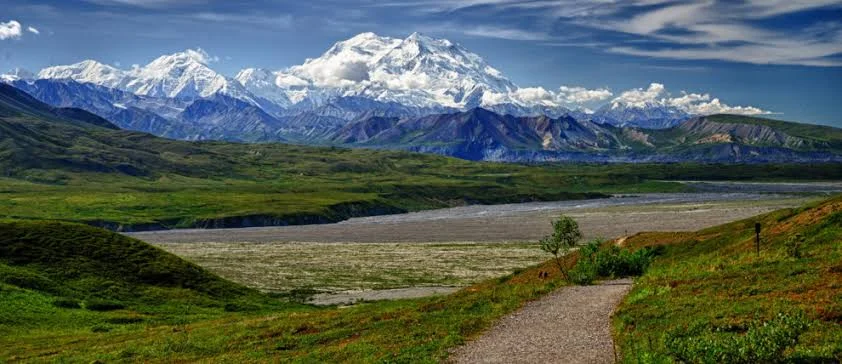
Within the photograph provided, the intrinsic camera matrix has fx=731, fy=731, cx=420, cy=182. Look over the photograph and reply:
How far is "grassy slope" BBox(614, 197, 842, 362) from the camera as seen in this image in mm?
25609

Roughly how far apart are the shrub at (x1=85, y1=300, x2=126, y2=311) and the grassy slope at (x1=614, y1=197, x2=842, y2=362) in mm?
56026

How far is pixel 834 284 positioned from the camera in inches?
1304

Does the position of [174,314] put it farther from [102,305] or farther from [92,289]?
[92,289]

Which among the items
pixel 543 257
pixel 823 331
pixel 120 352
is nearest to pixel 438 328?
pixel 823 331

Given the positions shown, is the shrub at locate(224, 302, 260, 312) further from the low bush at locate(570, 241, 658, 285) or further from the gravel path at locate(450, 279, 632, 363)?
the gravel path at locate(450, 279, 632, 363)

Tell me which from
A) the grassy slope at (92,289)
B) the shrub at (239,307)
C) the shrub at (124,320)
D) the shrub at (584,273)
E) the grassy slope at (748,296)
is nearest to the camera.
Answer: the grassy slope at (748,296)

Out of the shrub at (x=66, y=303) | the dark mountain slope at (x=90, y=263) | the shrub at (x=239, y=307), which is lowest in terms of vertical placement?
the shrub at (x=239, y=307)

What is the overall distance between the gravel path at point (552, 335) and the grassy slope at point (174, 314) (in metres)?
1.36

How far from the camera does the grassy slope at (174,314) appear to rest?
3841cm

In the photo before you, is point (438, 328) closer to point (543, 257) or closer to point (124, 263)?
point (124, 263)

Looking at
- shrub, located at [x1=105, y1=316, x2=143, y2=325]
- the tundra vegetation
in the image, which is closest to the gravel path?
the tundra vegetation

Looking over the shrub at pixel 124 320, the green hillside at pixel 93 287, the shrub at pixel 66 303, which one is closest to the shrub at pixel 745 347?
the green hillside at pixel 93 287

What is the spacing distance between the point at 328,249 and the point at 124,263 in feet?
277

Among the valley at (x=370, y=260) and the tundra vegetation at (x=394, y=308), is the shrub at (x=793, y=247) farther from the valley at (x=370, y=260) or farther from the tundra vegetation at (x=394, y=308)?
the valley at (x=370, y=260)
